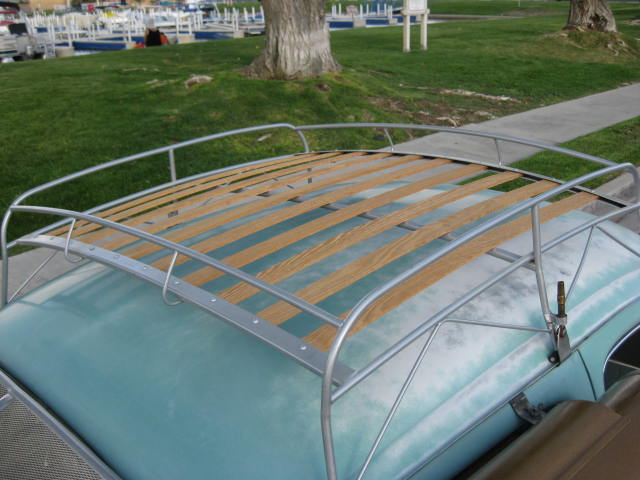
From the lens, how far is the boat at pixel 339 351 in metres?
1.45

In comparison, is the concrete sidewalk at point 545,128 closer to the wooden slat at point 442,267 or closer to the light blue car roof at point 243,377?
the wooden slat at point 442,267

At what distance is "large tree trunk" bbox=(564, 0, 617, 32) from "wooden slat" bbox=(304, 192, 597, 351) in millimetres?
15800

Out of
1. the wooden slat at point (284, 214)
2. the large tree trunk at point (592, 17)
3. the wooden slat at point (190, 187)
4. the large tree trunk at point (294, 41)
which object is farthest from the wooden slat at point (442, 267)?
the large tree trunk at point (592, 17)

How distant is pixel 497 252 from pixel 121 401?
1362 millimetres

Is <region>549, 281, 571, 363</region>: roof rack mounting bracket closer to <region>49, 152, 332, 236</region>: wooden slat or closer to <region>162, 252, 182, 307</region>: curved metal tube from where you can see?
<region>162, 252, 182, 307</region>: curved metal tube

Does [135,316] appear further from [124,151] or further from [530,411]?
[124,151]

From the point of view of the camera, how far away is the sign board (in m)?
14.3

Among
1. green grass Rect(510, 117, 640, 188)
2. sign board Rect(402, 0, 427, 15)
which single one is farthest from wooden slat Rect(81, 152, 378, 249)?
sign board Rect(402, 0, 427, 15)

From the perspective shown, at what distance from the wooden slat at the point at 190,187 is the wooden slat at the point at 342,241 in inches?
41.9

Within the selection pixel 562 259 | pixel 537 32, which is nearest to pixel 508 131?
pixel 562 259

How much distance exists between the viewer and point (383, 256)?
1976 millimetres

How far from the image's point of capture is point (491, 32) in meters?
18.9

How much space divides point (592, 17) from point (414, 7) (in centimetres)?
536

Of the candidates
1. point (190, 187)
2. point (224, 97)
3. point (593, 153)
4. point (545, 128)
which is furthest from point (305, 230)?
point (545, 128)
